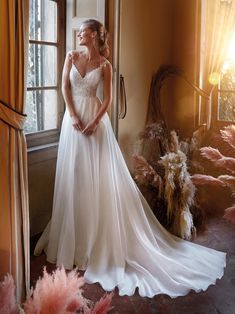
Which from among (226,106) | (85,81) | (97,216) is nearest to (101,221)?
(97,216)

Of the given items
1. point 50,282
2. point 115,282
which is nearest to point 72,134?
point 115,282

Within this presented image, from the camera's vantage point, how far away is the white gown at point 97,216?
2.52 metres

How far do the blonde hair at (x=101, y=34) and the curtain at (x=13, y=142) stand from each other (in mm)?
875

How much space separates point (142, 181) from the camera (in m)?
3.06

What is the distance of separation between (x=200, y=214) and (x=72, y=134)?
1.37 m

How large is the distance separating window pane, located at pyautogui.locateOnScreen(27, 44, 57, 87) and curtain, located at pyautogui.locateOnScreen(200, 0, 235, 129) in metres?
1.47

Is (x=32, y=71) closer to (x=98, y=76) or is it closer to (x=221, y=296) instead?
(x=98, y=76)

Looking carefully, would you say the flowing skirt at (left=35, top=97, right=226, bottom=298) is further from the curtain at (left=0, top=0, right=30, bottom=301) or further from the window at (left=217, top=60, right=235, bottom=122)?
the window at (left=217, top=60, right=235, bottom=122)

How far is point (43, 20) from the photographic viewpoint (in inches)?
111

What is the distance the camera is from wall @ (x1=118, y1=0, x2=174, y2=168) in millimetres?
3064

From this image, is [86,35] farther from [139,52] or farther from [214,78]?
[214,78]

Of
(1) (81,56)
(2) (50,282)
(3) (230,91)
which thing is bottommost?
(2) (50,282)

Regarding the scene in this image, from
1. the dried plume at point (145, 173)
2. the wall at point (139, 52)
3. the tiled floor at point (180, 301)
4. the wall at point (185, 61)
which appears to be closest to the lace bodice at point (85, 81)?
the wall at point (139, 52)

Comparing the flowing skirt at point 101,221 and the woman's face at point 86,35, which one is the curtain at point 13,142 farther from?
the woman's face at point 86,35
